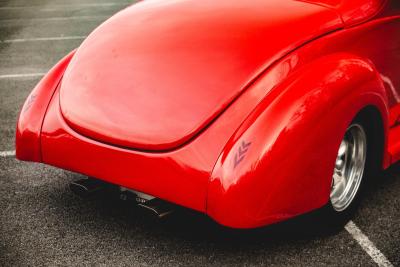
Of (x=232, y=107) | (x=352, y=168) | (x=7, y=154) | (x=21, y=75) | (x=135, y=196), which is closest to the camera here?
(x=232, y=107)

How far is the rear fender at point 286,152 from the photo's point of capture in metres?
2.32

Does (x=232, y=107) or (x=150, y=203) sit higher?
(x=232, y=107)

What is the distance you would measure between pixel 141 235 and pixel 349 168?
1240 mm

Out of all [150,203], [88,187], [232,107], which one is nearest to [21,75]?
[88,187]

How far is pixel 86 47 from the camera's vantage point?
3.22 m

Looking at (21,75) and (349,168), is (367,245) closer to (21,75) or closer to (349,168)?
(349,168)

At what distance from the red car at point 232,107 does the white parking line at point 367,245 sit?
12 cm

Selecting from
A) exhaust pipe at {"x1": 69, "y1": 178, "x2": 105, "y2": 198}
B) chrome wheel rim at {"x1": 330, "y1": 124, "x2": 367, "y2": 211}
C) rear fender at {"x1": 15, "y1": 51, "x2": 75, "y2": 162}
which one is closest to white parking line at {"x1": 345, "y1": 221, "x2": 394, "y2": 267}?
chrome wheel rim at {"x1": 330, "y1": 124, "x2": 367, "y2": 211}

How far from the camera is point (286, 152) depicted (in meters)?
2.35

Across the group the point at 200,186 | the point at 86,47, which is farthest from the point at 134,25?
the point at 200,186

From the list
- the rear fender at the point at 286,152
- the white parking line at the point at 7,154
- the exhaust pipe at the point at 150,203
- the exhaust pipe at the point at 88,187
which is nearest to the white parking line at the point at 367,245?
the rear fender at the point at 286,152

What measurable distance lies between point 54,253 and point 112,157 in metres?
0.61

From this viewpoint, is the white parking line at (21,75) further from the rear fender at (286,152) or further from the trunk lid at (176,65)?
the rear fender at (286,152)

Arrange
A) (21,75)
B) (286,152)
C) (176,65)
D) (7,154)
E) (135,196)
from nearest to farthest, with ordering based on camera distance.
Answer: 1. (286,152)
2. (135,196)
3. (176,65)
4. (7,154)
5. (21,75)
